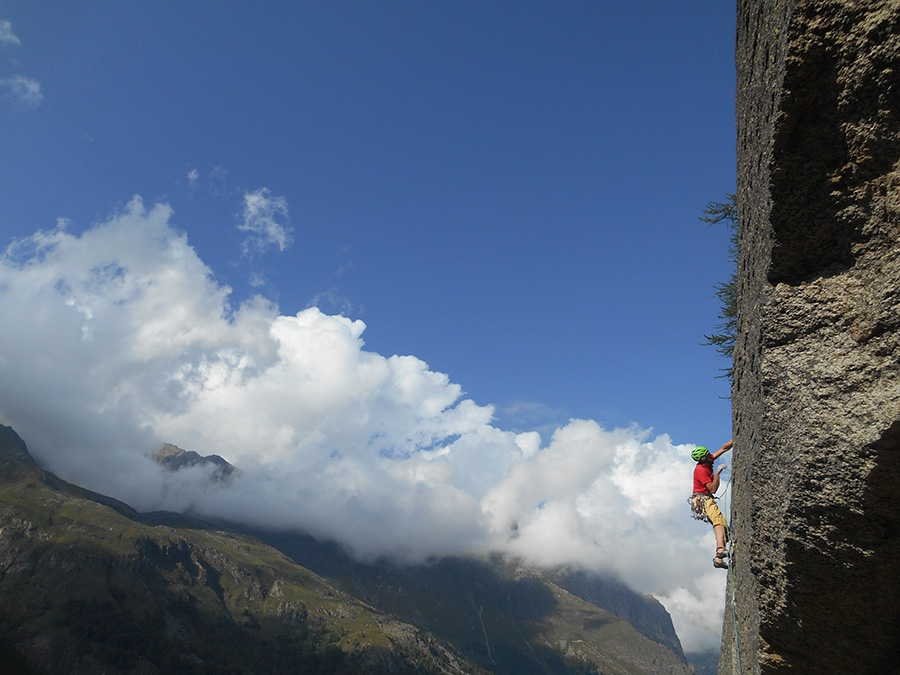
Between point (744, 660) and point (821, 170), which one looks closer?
point (821, 170)

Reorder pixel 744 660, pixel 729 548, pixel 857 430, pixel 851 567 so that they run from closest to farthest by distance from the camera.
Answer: pixel 857 430 → pixel 851 567 → pixel 744 660 → pixel 729 548

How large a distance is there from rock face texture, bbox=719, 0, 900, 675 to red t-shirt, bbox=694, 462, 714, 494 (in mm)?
5422

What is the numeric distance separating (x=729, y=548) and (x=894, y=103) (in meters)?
9.12

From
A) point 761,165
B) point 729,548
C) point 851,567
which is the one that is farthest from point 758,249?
point 729,548

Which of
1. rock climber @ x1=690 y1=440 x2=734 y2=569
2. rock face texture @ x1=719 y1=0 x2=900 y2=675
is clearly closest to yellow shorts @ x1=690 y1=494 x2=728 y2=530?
rock climber @ x1=690 y1=440 x2=734 y2=569

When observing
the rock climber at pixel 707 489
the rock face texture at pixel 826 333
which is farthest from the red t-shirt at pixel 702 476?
the rock face texture at pixel 826 333

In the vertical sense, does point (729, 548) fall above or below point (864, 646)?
above

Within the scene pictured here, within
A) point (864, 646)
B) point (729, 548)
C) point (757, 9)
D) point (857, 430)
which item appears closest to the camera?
point (857, 430)

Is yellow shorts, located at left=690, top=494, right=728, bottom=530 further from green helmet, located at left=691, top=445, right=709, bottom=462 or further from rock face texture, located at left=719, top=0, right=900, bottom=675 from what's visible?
rock face texture, located at left=719, top=0, right=900, bottom=675

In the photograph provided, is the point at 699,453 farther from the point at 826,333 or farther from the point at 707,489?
the point at 826,333

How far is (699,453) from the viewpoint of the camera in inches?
549

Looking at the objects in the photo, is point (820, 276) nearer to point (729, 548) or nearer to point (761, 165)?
point (761, 165)

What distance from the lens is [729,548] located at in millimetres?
11758

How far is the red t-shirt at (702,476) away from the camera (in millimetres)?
13508
